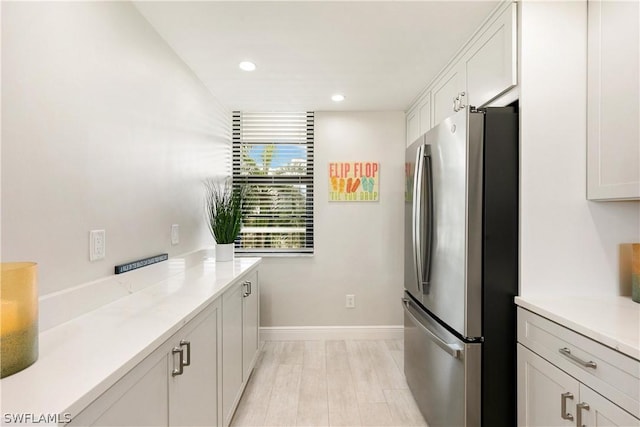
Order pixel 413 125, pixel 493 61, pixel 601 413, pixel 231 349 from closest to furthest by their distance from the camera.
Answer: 1. pixel 601 413
2. pixel 493 61
3. pixel 231 349
4. pixel 413 125

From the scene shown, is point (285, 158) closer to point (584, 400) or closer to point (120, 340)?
point (120, 340)

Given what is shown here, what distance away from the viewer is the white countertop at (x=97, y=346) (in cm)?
66

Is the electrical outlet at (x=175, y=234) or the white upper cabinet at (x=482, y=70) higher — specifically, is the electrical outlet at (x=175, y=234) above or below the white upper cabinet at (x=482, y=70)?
below

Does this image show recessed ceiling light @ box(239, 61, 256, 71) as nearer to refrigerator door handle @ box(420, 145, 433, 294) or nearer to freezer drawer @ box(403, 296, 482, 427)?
refrigerator door handle @ box(420, 145, 433, 294)

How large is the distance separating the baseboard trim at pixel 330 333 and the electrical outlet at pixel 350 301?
0.22 metres

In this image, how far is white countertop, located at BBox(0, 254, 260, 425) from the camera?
66 cm

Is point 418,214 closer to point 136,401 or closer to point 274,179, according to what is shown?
point 136,401

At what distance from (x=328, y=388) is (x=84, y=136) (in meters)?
2.14

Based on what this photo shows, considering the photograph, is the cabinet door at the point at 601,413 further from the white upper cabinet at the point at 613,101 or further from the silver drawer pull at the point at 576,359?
the white upper cabinet at the point at 613,101

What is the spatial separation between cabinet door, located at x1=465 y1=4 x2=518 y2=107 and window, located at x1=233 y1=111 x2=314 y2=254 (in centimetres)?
176

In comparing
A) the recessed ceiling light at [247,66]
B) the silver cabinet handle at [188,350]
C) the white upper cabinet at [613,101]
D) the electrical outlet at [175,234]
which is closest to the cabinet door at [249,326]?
the electrical outlet at [175,234]

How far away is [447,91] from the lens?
2.19 meters

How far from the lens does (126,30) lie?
1549mm

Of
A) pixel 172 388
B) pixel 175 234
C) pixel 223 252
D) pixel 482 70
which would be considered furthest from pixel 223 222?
pixel 482 70
